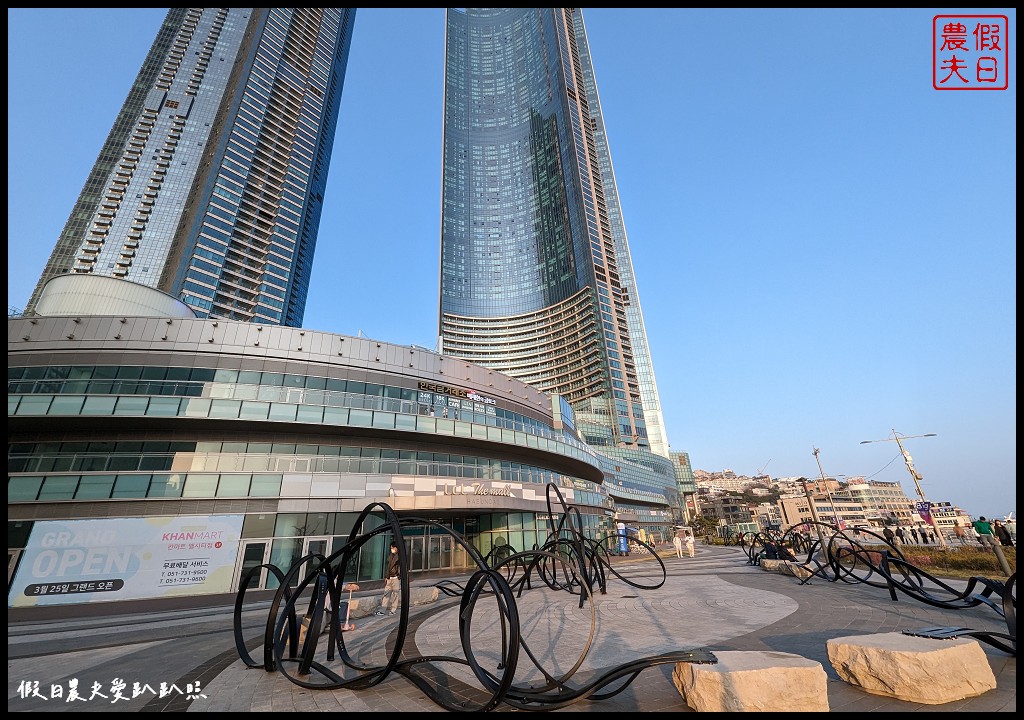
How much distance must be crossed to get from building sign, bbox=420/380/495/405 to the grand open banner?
1353 cm

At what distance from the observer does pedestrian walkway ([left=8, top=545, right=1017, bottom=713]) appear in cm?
565

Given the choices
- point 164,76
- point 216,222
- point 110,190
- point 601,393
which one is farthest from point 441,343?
point 164,76

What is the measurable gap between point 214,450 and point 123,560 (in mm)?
5714

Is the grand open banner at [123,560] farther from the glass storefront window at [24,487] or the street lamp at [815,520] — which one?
the street lamp at [815,520]

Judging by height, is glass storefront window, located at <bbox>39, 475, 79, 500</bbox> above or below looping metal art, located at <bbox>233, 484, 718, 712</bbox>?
below

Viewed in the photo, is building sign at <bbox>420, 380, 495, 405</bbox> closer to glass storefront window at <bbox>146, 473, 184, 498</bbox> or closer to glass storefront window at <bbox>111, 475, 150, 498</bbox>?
glass storefront window at <bbox>146, 473, 184, 498</bbox>

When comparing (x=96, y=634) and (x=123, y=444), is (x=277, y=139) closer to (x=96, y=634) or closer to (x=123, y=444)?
(x=123, y=444)

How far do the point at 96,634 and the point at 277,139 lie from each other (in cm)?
12682

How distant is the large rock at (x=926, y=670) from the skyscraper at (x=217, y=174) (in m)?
83.8

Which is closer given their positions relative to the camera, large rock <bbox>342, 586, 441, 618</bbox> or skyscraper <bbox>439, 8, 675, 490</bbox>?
large rock <bbox>342, 586, 441, 618</bbox>

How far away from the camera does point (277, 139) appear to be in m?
107

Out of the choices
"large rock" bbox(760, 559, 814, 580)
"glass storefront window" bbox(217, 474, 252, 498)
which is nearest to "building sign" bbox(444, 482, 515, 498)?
"glass storefront window" bbox(217, 474, 252, 498)

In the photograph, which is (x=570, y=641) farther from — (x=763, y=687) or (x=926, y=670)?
(x=926, y=670)

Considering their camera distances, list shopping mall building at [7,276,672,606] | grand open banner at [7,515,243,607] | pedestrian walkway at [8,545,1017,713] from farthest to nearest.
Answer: shopping mall building at [7,276,672,606]
grand open banner at [7,515,243,607]
pedestrian walkway at [8,545,1017,713]
